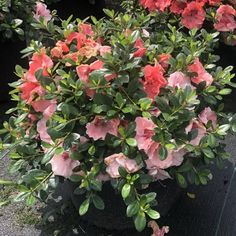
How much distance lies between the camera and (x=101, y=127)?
2.00 m

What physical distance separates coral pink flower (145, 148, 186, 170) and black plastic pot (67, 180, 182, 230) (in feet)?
0.81

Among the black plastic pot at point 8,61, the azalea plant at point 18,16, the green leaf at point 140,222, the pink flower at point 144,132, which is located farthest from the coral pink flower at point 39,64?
the black plastic pot at point 8,61

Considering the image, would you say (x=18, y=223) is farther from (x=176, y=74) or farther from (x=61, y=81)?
(x=176, y=74)

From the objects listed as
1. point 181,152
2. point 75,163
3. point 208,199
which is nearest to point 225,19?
point 208,199

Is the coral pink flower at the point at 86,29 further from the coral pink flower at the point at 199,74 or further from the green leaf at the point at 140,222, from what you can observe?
the green leaf at the point at 140,222

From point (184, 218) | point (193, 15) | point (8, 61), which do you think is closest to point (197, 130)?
point (184, 218)

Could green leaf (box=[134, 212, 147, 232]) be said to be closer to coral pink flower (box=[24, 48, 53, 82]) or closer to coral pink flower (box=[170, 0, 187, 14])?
coral pink flower (box=[24, 48, 53, 82])

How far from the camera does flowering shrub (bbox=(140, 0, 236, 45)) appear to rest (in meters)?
3.04

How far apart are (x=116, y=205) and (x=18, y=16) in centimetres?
176

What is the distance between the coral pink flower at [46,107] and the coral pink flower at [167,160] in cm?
45

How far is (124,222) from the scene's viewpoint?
2.33 m

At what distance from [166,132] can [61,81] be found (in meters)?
0.47

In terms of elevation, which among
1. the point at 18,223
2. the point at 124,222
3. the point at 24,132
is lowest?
the point at 18,223

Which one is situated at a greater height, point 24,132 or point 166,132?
point 166,132
